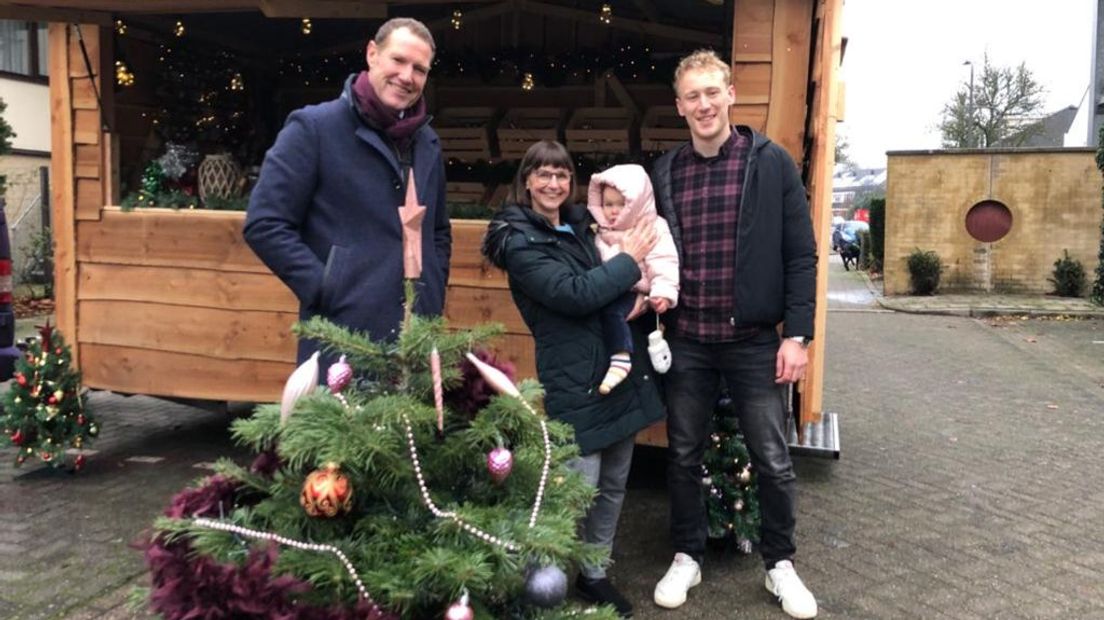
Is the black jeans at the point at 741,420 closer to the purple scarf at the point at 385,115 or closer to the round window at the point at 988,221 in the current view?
the purple scarf at the point at 385,115

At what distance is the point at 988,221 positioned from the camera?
15.2 meters

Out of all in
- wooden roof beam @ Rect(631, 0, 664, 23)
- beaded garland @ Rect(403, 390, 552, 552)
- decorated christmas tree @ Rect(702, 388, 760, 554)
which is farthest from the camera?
wooden roof beam @ Rect(631, 0, 664, 23)

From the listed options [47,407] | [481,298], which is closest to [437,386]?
[481,298]

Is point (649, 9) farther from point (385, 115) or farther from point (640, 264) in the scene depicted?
point (385, 115)

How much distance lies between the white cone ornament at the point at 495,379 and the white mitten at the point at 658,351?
1.29m

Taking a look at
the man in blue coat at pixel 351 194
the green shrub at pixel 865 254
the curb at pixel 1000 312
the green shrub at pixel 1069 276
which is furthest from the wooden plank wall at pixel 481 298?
the green shrub at pixel 865 254

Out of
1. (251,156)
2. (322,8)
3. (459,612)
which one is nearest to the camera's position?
(459,612)

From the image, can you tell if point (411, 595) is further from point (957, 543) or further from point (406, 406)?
point (957, 543)

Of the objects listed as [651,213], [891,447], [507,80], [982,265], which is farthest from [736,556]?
[982,265]

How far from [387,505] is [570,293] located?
1206mm

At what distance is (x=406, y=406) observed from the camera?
1.82 m

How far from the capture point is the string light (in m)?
5.67

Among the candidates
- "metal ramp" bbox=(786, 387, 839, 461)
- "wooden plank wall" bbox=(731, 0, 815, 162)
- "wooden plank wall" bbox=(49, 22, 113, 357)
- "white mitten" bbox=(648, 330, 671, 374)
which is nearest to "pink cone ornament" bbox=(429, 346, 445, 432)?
"white mitten" bbox=(648, 330, 671, 374)

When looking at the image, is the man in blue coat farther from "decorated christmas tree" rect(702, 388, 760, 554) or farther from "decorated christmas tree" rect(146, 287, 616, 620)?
"decorated christmas tree" rect(702, 388, 760, 554)
